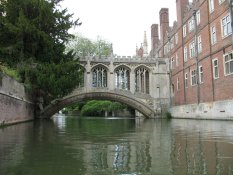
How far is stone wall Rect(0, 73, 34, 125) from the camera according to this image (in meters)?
15.8

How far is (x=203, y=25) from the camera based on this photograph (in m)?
26.4

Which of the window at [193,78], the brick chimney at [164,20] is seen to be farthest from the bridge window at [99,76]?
the brick chimney at [164,20]

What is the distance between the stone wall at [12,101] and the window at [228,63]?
43.7 ft

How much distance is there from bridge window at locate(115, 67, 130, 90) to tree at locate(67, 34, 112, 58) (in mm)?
19925

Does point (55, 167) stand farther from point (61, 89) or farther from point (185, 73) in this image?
point (185, 73)

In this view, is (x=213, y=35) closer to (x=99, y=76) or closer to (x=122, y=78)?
(x=122, y=78)

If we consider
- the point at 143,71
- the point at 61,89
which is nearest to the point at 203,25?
the point at 143,71

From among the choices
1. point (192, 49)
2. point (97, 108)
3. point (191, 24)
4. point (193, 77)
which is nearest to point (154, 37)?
point (97, 108)

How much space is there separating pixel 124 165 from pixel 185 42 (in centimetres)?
2716

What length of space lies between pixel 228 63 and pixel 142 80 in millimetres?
13706

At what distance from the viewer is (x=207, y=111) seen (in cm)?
2428

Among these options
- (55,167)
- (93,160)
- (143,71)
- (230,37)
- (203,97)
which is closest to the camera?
(55,167)

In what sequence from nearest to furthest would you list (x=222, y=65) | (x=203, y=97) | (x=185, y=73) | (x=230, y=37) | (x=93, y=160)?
(x=93, y=160)
(x=230, y=37)
(x=222, y=65)
(x=203, y=97)
(x=185, y=73)

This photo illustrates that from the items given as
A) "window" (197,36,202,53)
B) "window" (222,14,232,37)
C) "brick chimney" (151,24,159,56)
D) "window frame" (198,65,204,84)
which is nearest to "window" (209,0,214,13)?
"window" (222,14,232,37)
